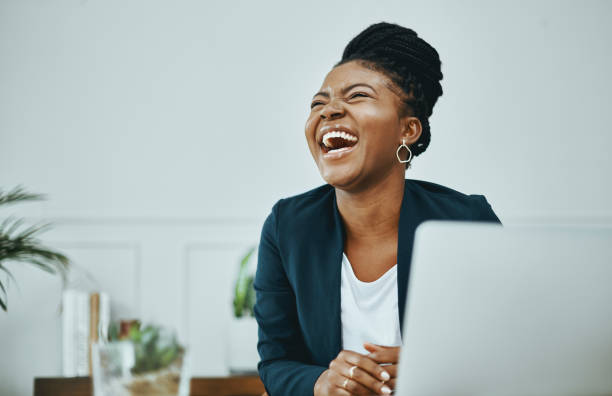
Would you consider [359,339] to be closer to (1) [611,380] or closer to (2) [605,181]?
(1) [611,380]

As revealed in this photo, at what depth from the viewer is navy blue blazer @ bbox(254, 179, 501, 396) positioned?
1188 millimetres

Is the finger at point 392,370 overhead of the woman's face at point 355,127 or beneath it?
beneath

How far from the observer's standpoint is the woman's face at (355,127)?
1222mm

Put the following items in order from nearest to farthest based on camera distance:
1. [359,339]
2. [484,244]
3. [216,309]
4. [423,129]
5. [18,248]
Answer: [484,244], [359,339], [423,129], [18,248], [216,309]

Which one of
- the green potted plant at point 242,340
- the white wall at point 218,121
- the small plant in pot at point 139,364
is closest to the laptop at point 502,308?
the small plant in pot at point 139,364

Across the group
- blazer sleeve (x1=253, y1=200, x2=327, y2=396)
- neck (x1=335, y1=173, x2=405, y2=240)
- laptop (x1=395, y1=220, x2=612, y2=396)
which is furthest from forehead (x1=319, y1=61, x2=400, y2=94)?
laptop (x1=395, y1=220, x2=612, y2=396)

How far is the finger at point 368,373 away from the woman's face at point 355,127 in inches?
16.5

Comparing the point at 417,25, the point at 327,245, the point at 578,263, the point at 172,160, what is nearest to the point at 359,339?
the point at 327,245

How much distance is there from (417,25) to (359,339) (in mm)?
1643

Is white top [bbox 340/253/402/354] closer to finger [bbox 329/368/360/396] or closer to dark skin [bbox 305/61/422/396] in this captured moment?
dark skin [bbox 305/61/422/396]

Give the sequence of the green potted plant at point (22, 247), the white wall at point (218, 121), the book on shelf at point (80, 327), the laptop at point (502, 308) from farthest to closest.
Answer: the white wall at point (218, 121), the book on shelf at point (80, 327), the green potted plant at point (22, 247), the laptop at point (502, 308)

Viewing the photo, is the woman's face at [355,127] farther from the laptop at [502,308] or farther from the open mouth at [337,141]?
the laptop at [502,308]

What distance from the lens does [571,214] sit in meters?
2.38

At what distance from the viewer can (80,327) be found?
215 cm
